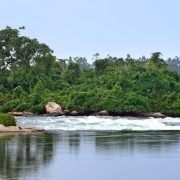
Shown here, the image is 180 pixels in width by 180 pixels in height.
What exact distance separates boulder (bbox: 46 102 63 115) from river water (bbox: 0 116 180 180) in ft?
86.8

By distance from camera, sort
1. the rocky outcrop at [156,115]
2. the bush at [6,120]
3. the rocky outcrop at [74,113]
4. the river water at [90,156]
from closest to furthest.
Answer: the river water at [90,156], the bush at [6,120], the rocky outcrop at [156,115], the rocky outcrop at [74,113]

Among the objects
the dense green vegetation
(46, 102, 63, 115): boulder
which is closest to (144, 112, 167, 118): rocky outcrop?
the dense green vegetation

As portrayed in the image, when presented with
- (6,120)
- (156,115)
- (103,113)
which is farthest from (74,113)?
(6,120)

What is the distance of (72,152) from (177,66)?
511 ft

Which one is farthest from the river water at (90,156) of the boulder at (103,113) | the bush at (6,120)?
the boulder at (103,113)

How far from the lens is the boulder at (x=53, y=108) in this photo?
2685 inches

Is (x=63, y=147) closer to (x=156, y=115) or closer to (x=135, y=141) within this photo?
(x=135, y=141)

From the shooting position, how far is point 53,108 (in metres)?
68.6

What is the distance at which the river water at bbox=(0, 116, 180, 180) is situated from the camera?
21672mm

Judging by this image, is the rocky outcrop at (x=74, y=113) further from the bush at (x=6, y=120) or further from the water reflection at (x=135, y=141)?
the bush at (x=6, y=120)

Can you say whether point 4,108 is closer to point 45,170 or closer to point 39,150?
point 39,150

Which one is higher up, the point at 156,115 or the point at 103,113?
the point at 103,113

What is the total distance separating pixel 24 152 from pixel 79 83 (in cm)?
6038

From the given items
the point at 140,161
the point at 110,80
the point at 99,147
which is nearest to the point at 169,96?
the point at 110,80
